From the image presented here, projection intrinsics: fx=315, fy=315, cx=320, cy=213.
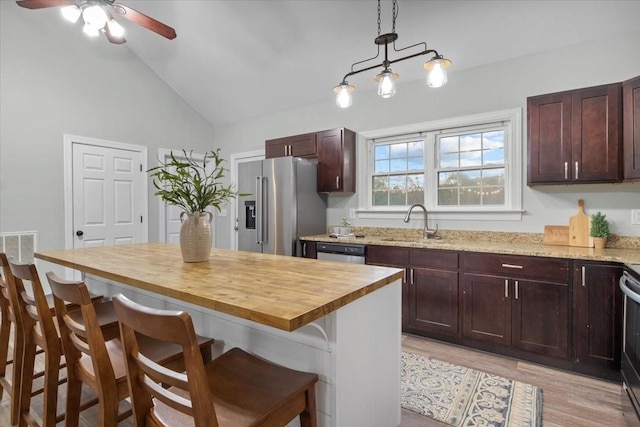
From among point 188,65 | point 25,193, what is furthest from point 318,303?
point 188,65

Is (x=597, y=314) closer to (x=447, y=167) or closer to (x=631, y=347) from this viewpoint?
(x=631, y=347)

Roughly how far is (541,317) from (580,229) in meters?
0.91

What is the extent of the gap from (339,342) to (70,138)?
4.48 meters

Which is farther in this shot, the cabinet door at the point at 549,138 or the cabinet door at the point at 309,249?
the cabinet door at the point at 309,249

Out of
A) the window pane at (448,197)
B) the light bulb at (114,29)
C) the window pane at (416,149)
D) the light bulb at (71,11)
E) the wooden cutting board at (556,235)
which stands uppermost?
the light bulb at (114,29)

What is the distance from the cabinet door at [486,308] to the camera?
256cm

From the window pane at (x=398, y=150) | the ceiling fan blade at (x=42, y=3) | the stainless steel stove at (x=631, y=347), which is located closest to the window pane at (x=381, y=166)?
the window pane at (x=398, y=150)

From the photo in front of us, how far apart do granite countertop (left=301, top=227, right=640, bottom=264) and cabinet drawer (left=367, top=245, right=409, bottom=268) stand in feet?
0.17

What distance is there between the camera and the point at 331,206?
429 cm

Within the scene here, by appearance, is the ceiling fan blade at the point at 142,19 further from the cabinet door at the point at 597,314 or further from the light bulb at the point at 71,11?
the cabinet door at the point at 597,314

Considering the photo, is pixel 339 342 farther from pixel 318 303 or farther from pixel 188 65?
pixel 188 65

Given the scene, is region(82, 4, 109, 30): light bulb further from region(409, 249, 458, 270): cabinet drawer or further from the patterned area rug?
the patterned area rug

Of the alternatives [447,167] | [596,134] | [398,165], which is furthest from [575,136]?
[398,165]

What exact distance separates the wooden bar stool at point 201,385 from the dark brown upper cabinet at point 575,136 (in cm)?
268
